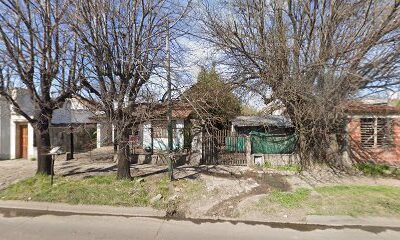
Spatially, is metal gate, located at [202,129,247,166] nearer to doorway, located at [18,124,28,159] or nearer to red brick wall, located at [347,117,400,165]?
red brick wall, located at [347,117,400,165]

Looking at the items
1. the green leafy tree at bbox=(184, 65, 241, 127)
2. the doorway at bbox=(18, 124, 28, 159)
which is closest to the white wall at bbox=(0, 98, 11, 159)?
the doorway at bbox=(18, 124, 28, 159)

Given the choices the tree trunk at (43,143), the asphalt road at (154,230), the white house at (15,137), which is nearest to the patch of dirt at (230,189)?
the asphalt road at (154,230)

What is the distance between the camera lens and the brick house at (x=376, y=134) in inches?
549

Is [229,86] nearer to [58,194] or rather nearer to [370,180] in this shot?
[370,180]

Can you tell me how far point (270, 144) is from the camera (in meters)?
14.6

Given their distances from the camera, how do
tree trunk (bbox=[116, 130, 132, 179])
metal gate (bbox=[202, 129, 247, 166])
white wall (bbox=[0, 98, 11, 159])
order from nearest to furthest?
tree trunk (bbox=[116, 130, 132, 179])
metal gate (bbox=[202, 129, 247, 166])
white wall (bbox=[0, 98, 11, 159])

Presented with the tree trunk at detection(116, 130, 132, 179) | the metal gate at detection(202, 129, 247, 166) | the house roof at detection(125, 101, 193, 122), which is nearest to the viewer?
the house roof at detection(125, 101, 193, 122)

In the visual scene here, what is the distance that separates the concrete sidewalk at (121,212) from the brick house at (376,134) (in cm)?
766

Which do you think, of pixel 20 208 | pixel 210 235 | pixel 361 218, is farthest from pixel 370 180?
pixel 20 208

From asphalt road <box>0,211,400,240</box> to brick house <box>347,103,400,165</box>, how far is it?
26.9 feet

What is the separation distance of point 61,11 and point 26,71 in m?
2.20

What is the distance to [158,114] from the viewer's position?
10008 millimetres

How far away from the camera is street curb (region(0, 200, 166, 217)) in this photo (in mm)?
7496

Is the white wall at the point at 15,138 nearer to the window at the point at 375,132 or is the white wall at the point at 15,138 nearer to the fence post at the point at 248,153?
the fence post at the point at 248,153
